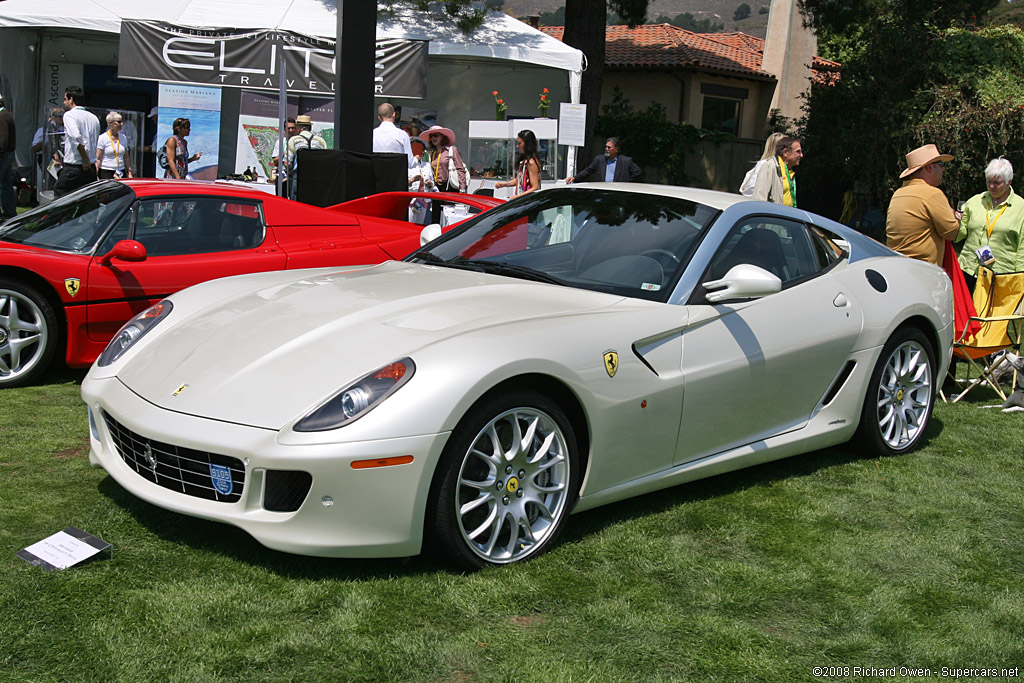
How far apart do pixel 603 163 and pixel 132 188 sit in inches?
316

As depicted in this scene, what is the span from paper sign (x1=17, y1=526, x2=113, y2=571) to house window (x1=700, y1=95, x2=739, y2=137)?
34897 millimetres

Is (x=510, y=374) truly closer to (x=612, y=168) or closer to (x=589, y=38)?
(x=612, y=168)

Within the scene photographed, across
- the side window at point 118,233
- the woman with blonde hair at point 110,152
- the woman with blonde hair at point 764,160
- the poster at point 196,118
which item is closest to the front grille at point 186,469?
the side window at point 118,233

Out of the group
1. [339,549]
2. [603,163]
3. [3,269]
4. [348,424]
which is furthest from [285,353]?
[603,163]

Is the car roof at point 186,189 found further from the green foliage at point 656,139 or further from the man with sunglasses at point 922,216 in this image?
the green foliage at point 656,139

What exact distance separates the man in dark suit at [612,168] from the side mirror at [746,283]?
9120 mm

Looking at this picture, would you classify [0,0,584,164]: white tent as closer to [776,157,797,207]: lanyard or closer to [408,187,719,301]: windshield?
[776,157,797,207]: lanyard

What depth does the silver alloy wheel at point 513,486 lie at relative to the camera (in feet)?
11.1

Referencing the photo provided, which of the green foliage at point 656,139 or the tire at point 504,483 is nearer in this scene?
the tire at point 504,483

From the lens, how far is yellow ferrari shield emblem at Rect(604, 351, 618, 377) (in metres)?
3.67

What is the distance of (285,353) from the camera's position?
3455 mm

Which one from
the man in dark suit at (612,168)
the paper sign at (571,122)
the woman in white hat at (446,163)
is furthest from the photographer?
the paper sign at (571,122)

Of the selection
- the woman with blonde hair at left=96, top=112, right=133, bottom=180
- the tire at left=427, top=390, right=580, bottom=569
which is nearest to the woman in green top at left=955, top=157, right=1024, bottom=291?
the tire at left=427, top=390, right=580, bottom=569

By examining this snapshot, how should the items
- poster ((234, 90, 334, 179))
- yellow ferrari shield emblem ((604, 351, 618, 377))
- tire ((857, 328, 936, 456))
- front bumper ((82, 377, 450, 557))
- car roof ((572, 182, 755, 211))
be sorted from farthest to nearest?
1. poster ((234, 90, 334, 179))
2. tire ((857, 328, 936, 456))
3. car roof ((572, 182, 755, 211))
4. yellow ferrari shield emblem ((604, 351, 618, 377))
5. front bumper ((82, 377, 450, 557))
